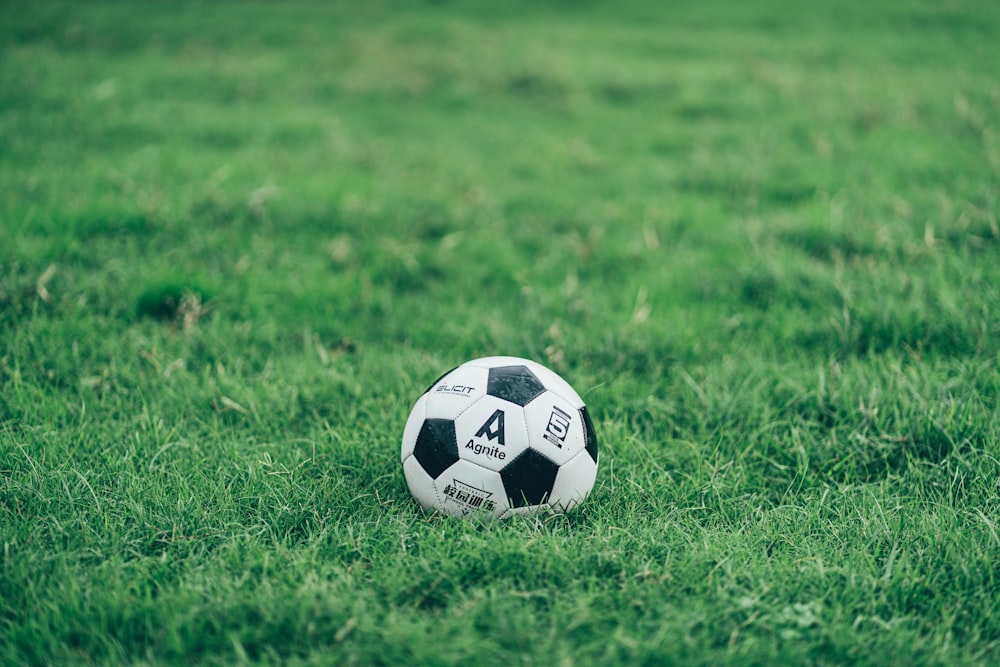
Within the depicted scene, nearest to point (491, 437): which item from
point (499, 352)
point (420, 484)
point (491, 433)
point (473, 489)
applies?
point (491, 433)

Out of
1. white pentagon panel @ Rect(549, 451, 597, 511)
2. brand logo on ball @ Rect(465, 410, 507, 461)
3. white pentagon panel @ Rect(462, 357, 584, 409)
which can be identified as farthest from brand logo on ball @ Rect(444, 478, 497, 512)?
white pentagon panel @ Rect(462, 357, 584, 409)

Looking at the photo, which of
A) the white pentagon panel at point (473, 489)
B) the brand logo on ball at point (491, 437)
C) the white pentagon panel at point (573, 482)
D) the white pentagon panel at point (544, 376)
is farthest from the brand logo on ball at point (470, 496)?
the white pentagon panel at point (544, 376)

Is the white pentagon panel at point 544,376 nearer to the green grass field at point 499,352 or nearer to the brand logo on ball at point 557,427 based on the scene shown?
the brand logo on ball at point 557,427

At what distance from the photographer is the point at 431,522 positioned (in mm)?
2938

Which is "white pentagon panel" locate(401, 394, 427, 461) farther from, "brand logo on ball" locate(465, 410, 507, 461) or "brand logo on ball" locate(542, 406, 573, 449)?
"brand logo on ball" locate(542, 406, 573, 449)

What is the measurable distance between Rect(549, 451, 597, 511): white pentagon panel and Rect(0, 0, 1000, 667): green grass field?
9cm

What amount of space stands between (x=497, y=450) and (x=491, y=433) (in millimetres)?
69

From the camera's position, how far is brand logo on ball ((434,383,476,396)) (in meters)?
3.00

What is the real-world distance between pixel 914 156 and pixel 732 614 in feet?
16.9

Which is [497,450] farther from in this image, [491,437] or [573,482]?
[573,482]

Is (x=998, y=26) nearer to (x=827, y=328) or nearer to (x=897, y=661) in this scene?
(x=827, y=328)

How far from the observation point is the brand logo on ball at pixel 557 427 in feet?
9.53

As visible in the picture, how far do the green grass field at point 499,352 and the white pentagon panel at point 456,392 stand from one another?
41 centimetres

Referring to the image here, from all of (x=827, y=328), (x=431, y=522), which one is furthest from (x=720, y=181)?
(x=431, y=522)
